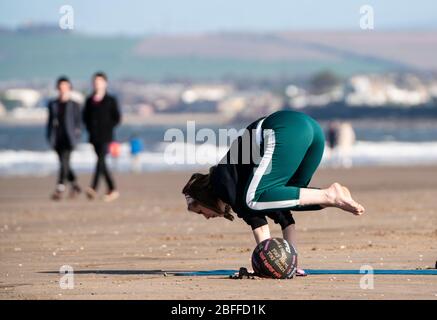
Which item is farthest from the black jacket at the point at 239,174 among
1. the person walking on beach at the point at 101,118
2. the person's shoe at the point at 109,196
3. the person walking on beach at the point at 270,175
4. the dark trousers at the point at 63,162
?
the person's shoe at the point at 109,196

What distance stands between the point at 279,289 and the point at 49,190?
16595 mm

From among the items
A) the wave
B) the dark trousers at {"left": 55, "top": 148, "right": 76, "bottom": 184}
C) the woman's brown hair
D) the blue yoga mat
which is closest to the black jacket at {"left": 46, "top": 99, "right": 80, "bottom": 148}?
the dark trousers at {"left": 55, "top": 148, "right": 76, "bottom": 184}

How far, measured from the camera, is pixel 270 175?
1002 cm

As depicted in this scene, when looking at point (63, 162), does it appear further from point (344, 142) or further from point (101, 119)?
point (344, 142)

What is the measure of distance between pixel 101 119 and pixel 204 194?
10.0m

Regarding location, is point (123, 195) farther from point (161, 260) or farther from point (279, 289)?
point (279, 289)

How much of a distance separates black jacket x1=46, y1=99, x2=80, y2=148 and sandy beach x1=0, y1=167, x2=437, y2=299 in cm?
96

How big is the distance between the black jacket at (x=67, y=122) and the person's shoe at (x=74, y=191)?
1.00 m

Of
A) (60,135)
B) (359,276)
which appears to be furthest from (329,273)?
(60,135)

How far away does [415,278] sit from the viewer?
32.0ft

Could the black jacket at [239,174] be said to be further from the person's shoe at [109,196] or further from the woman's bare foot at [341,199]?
the person's shoe at [109,196]

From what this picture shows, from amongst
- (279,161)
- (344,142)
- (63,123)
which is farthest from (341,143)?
(279,161)
